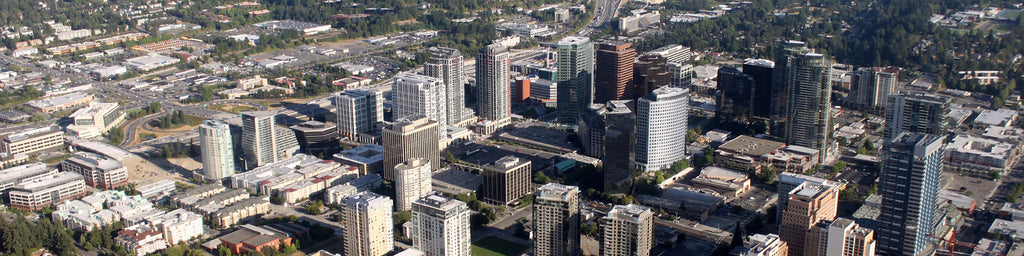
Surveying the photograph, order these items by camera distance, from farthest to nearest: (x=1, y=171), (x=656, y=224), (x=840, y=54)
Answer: (x=840, y=54), (x=1, y=171), (x=656, y=224)

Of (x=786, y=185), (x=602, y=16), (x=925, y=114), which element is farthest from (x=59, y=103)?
(x=602, y=16)

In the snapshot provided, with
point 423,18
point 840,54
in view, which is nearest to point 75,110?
point 423,18

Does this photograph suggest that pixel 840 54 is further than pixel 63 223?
Yes

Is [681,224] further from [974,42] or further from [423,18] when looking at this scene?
[423,18]

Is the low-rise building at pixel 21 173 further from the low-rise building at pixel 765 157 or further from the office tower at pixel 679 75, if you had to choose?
the office tower at pixel 679 75

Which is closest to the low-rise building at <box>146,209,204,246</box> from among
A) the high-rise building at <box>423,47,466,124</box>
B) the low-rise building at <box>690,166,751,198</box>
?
the high-rise building at <box>423,47,466,124</box>

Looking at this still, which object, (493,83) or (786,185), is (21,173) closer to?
(493,83)

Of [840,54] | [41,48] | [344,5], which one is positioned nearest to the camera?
[840,54]
